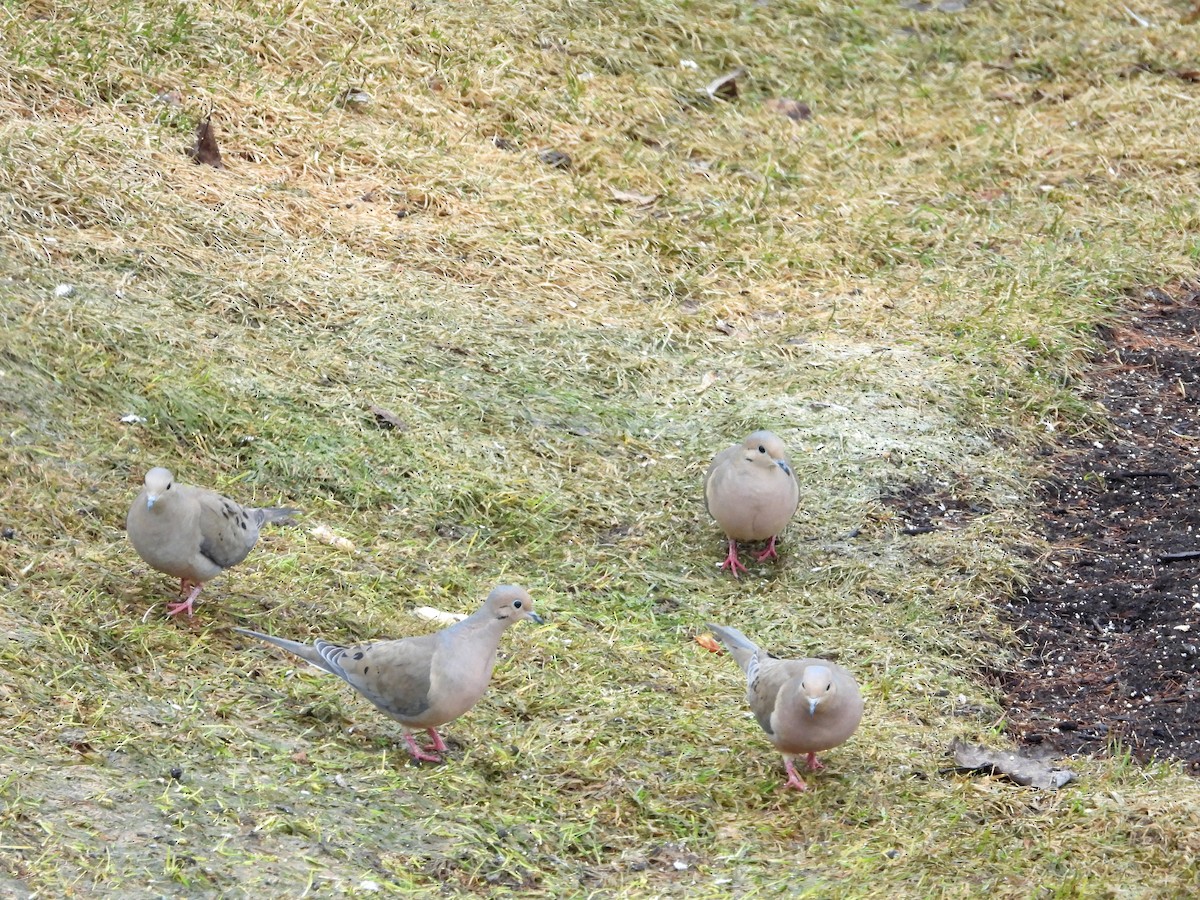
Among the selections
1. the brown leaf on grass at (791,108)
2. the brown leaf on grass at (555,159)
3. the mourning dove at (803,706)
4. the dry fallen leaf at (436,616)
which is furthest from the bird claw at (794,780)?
the brown leaf on grass at (791,108)

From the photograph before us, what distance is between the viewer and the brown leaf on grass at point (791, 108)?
855 centimetres

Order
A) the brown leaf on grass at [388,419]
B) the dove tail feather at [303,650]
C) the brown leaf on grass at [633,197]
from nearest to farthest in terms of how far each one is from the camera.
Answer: the dove tail feather at [303,650], the brown leaf on grass at [388,419], the brown leaf on grass at [633,197]

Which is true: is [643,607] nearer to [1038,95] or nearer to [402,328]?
[402,328]

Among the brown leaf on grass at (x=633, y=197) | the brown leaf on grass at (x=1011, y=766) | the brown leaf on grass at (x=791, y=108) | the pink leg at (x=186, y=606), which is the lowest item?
the brown leaf on grass at (x=791, y=108)

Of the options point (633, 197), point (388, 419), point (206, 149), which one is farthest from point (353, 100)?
point (388, 419)

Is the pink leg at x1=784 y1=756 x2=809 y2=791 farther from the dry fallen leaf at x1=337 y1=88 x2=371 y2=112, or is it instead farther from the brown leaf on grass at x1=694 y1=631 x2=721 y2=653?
the dry fallen leaf at x1=337 y1=88 x2=371 y2=112

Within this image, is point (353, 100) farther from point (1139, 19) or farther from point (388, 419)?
point (1139, 19)

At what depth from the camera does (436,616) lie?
15.0ft

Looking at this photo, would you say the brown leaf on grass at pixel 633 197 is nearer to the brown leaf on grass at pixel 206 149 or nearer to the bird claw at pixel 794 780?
the brown leaf on grass at pixel 206 149

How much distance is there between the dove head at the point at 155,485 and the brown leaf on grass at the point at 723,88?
534 cm

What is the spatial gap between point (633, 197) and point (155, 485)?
156 inches

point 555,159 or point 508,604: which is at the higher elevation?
point 508,604

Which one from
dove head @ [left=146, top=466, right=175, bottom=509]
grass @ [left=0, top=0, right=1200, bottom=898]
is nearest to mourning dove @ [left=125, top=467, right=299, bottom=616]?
dove head @ [left=146, top=466, right=175, bottom=509]

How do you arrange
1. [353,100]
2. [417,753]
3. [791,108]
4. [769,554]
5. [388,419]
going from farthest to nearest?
[791,108] < [353,100] < [388,419] < [769,554] < [417,753]
